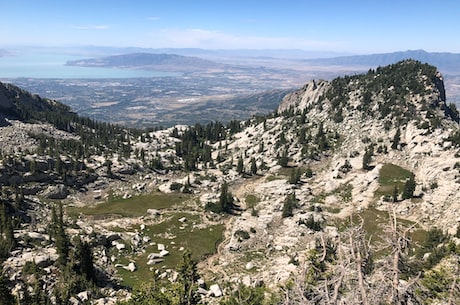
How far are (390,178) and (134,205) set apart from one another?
75649mm

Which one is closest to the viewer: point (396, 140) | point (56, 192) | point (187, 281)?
point (187, 281)

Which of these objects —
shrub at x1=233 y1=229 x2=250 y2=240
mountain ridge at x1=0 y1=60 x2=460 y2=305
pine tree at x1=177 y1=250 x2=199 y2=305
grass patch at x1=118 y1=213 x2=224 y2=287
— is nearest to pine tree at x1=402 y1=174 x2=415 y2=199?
mountain ridge at x1=0 y1=60 x2=460 y2=305

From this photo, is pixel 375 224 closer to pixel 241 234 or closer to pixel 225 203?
pixel 241 234

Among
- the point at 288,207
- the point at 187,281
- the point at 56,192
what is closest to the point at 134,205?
the point at 56,192

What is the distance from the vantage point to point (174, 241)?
77.2m

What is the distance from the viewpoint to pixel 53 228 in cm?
6462

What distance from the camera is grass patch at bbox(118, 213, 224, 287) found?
6206 centimetres

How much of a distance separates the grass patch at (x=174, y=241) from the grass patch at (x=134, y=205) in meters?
11.1

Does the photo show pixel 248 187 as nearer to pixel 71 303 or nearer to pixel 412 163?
pixel 412 163

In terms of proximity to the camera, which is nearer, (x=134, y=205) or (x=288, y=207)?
(x=288, y=207)

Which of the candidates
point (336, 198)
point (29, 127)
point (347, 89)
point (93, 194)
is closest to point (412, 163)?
point (336, 198)

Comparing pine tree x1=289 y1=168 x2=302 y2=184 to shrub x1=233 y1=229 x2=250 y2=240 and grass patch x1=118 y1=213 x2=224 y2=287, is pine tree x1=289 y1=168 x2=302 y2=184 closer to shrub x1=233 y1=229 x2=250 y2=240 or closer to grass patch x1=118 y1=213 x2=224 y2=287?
grass patch x1=118 y1=213 x2=224 y2=287

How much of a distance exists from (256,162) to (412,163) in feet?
181

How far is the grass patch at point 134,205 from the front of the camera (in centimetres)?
9444
